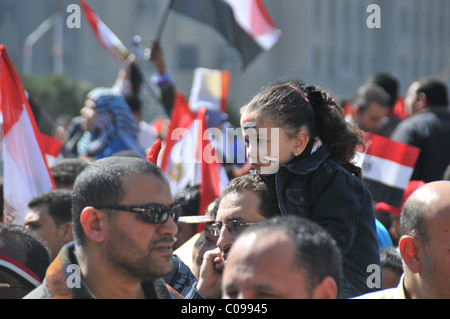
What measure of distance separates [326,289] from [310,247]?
0.15m

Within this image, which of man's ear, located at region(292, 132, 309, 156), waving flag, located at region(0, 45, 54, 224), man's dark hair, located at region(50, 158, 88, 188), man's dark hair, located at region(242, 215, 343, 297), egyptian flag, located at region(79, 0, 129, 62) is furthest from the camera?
egyptian flag, located at region(79, 0, 129, 62)

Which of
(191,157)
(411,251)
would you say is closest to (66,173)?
(191,157)

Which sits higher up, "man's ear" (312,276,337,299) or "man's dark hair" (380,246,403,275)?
"man's ear" (312,276,337,299)

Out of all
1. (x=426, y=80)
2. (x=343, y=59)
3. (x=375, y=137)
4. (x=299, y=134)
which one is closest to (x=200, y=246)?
(x=299, y=134)

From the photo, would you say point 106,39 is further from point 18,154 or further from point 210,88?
point 18,154

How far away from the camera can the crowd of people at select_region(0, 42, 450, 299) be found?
263 cm

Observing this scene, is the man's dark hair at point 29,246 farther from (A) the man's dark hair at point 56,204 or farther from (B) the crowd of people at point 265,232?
(A) the man's dark hair at point 56,204

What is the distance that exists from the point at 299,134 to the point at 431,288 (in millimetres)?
991

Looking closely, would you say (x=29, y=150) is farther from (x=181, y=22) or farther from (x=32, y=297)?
(x=181, y=22)

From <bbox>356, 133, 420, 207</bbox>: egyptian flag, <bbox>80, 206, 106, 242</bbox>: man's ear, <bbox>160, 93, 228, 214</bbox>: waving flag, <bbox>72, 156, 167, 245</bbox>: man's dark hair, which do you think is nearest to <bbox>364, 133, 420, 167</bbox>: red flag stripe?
<bbox>356, 133, 420, 207</bbox>: egyptian flag

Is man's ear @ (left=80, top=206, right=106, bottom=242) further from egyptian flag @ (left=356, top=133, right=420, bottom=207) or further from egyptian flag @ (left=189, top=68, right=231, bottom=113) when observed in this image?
egyptian flag @ (left=189, top=68, right=231, bottom=113)

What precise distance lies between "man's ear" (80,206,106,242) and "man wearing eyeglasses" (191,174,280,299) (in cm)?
67

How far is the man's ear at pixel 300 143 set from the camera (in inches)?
145

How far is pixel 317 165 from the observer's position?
11.6ft
